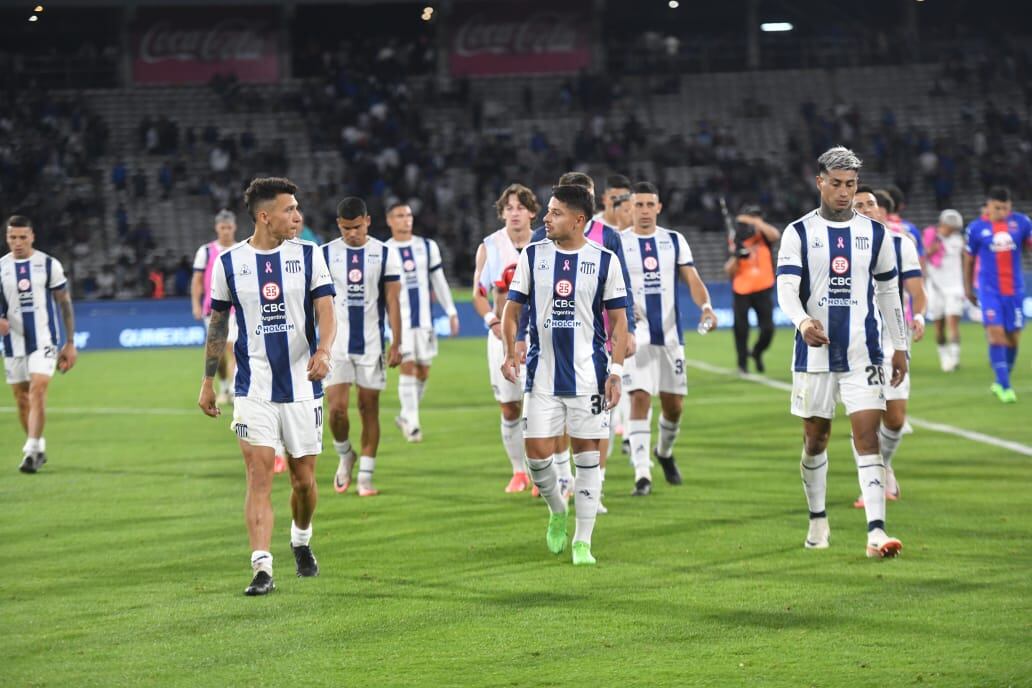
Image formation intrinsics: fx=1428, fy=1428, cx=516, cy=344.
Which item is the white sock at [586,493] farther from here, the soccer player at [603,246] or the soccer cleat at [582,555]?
the soccer player at [603,246]

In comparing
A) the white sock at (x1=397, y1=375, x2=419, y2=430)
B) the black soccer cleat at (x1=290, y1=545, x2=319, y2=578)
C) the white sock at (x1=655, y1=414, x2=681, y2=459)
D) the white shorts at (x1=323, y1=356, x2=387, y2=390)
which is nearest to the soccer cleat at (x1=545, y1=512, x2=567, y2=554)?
the black soccer cleat at (x1=290, y1=545, x2=319, y2=578)

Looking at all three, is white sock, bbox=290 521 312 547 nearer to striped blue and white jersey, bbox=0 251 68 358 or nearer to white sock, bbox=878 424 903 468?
white sock, bbox=878 424 903 468

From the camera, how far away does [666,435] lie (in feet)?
37.8

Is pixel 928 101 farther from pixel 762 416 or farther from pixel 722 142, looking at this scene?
pixel 762 416

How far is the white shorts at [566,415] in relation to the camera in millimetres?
8391

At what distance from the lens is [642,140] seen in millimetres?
40062

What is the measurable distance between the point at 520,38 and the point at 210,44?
9.58 metres

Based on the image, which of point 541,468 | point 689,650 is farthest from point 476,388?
point 689,650

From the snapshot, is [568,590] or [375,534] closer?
[568,590]

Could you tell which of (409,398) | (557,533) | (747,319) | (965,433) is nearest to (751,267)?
(747,319)

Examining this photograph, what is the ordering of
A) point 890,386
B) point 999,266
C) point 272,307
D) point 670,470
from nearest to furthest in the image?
point 272,307
point 890,386
point 670,470
point 999,266

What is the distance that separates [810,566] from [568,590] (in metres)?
1.53

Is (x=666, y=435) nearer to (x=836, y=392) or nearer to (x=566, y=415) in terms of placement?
(x=836, y=392)

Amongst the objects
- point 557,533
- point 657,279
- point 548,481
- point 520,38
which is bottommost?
point 557,533
